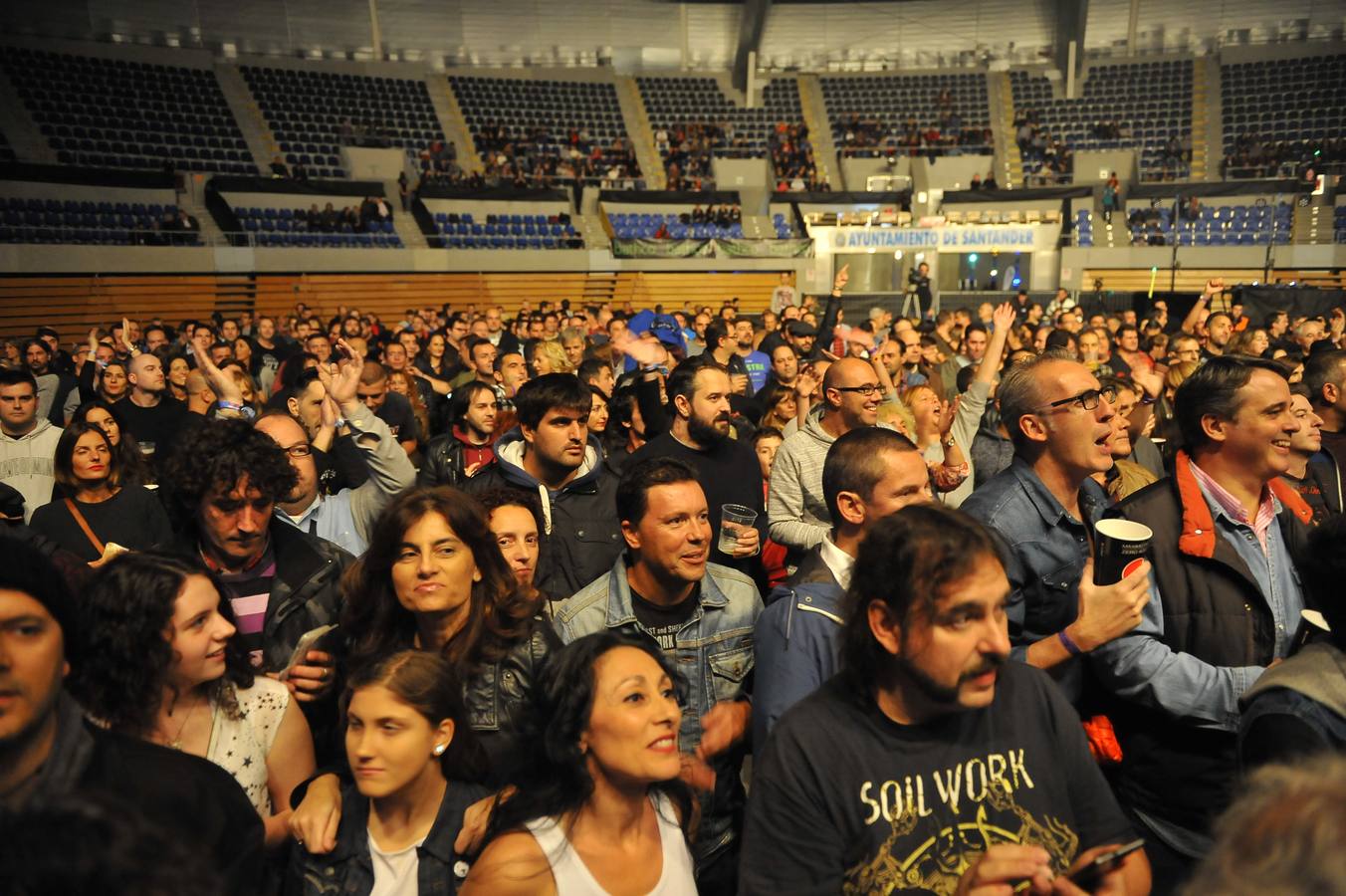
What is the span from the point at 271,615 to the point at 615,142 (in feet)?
96.0

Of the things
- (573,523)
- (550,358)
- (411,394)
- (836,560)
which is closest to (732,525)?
(836,560)

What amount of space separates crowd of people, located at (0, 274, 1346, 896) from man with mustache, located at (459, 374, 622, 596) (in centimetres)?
1

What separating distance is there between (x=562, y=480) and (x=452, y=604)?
58.9 inches

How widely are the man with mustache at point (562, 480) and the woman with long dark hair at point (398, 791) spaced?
1.48 meters

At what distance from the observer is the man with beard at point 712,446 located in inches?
177

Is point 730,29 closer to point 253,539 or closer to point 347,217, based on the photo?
point 347,217

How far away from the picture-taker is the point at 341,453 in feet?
16.3

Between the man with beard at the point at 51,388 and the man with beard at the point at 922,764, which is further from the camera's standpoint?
the man with beard at the point at 51,388

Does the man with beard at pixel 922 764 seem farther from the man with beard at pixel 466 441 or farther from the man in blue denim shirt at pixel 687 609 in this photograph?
the man with beard at pixel 466 441

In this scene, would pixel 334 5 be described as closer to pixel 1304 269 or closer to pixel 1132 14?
pixel 1132 14

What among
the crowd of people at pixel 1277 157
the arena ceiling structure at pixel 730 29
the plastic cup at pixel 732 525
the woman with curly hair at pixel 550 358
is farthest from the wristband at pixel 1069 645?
the arena ceiling structure at pixel 730 29

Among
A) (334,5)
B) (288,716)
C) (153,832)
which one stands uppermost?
(334,5)

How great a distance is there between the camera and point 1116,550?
2.37 m

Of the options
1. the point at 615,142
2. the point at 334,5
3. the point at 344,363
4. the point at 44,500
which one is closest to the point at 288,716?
the point at 344,363
